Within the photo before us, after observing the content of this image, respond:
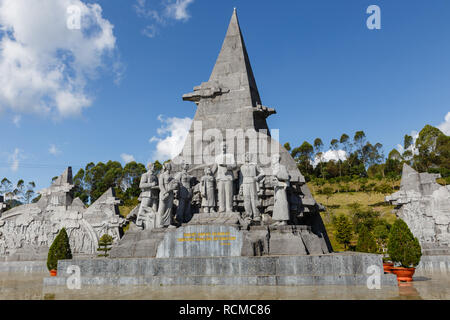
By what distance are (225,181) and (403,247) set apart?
15.9 feet

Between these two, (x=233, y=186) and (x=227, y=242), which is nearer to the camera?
(x=227, y=242)

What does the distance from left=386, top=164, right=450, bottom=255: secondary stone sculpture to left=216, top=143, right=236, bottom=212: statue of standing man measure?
9547 mm

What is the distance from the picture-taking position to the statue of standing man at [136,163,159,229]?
33.0ft

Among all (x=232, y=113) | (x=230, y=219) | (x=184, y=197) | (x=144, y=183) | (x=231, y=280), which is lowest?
(x=231, y=280)

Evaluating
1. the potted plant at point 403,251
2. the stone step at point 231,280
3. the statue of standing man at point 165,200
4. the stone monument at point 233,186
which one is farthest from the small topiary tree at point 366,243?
the statue of standing man at point 165,200

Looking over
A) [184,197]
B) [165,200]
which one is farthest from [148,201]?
[184,197]

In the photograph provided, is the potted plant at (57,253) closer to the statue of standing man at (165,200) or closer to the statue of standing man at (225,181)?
the statue of standing man at (165,200)

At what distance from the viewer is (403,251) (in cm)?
818

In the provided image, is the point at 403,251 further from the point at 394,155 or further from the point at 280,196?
the point at 394,155

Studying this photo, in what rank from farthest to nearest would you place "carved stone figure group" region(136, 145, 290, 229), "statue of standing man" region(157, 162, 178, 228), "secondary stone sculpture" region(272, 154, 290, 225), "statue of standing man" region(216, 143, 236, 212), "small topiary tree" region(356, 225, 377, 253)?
"small topiary tree" region(356, 225, 377, 253), "statue of standing man" region(216, 143, 236, 212), "statue of standing man" region(157, 162, 178, 228), "carved stone figure group" region(136, 145, 290, 229), "secondary stone sculpture" region(272, 154, 290, 225)

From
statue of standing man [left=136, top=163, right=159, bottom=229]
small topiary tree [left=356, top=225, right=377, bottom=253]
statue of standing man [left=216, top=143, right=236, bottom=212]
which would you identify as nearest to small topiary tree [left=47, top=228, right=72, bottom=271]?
statue of standing man [left=136, top=163, right=159, bottom=229]

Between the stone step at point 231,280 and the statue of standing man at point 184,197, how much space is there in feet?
8.07

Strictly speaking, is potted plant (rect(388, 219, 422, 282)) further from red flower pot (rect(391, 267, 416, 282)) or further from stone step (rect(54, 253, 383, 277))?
stone step (rect(54, 253, 383, 277))
